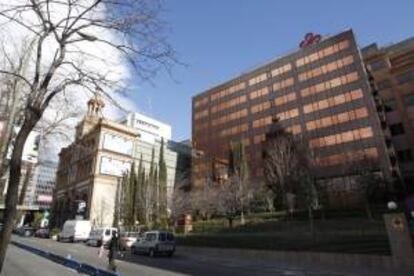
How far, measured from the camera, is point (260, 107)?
74.3 m

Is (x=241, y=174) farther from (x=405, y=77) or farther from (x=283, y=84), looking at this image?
(x=405, y=77)

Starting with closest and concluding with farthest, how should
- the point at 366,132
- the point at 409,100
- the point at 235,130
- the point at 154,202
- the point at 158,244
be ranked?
Answer: the point at 158,244 → the point at 366,132 → the point at 409,100 → the point at 154,202 → the point at 235,130

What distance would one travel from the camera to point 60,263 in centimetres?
1791

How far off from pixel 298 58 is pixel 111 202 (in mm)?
46278

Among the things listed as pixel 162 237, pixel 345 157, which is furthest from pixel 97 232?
pixel 345 157

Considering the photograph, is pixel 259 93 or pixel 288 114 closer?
pixel 288 114

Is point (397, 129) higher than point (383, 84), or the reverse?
point (383, 84)

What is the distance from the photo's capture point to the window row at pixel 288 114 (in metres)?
67.6

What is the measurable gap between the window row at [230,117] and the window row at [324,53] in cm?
1465

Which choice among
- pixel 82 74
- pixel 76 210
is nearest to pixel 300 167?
pixel 82 74

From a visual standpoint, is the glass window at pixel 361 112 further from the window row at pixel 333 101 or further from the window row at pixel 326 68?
the window row at pixel 326 68

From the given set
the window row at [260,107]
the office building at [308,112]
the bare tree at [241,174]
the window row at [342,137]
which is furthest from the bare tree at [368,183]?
the window row at [260,107]

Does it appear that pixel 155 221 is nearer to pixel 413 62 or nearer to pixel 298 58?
pixel 298 58

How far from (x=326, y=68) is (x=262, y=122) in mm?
15539
